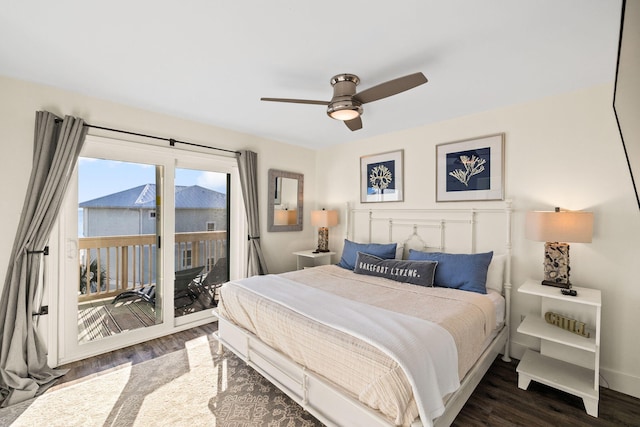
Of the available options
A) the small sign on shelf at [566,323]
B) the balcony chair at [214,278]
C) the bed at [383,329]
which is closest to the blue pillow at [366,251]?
the bed at [383,329]

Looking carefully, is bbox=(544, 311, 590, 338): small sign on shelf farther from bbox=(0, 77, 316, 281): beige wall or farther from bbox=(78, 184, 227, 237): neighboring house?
bbox=(78, 184, 227, 237): neighboring house

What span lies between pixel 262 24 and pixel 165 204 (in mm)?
2393

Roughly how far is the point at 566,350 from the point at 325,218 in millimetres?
2990

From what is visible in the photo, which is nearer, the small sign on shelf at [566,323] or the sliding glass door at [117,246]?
the small sign on shelf at [566,323]

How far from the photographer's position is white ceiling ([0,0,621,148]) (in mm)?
1602

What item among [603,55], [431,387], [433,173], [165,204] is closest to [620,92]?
[431,387]

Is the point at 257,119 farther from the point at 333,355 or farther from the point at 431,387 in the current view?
the point at 431,387

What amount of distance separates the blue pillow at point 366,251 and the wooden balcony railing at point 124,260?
1.91 m

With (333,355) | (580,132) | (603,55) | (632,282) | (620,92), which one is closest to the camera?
(620,92)

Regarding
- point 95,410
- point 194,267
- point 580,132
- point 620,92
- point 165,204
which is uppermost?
point 580,132

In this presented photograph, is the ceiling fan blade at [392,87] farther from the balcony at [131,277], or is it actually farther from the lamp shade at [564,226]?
the balcony at [131,277]

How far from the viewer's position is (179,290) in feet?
11.4

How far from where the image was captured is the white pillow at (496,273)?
9.26ft

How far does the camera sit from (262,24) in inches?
68.0
